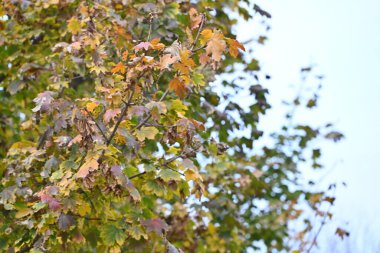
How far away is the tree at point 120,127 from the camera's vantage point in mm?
3254

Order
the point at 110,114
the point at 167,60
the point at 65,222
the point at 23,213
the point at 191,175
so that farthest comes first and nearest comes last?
the point at 23,213, the point at 191,175, the point at 65,222, the point at 110,114, the point at 167,60

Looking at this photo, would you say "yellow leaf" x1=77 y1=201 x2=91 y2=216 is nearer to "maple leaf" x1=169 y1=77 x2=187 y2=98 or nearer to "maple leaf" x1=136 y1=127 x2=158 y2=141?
"maple leaf" x1=136 y1=127 x2=158 y2=141

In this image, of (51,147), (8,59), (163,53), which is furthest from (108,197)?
(8,59)

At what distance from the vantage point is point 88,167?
3.11 m

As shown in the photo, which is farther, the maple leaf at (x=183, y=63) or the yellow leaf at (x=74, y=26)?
the yellow leaf at (x=74, y=26)

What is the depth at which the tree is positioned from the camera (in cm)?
325

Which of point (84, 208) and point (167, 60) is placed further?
point (84, 208)

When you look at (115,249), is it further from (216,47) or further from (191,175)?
(216,47)

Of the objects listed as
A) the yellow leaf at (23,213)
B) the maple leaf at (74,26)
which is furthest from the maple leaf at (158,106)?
the maple leaf at (74,26)

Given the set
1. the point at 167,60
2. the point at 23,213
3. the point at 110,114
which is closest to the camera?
the point at 167,60

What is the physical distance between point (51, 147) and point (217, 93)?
206cm

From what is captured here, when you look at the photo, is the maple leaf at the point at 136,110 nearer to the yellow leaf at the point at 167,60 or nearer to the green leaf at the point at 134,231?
the yellow leaf at the point at 167,60

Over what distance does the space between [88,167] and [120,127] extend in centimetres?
35

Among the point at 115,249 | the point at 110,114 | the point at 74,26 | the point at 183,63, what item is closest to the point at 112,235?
the point at 115,249
